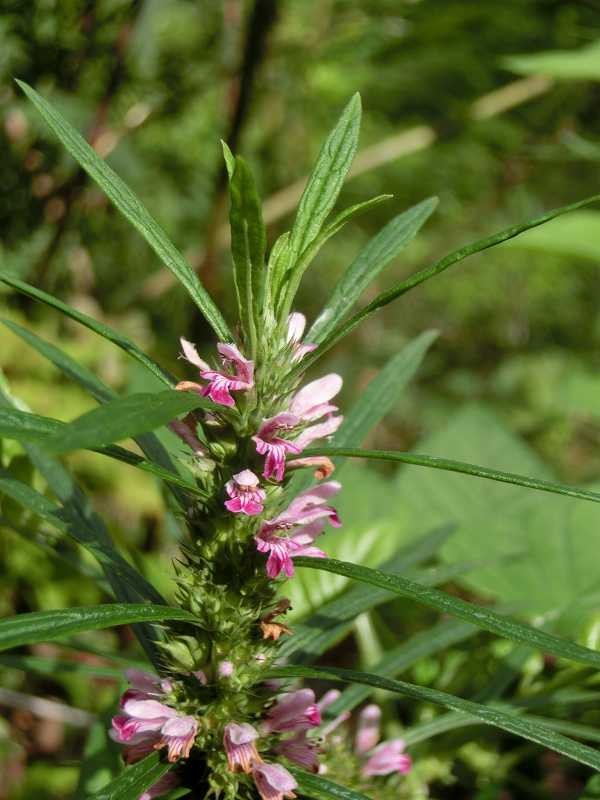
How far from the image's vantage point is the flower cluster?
1.54 ft

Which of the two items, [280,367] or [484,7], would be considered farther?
[484,7]

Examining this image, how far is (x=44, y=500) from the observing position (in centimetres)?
52

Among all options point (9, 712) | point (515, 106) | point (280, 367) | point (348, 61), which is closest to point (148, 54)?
point (348, 61)

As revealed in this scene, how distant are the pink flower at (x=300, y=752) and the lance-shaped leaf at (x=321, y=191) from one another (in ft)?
0.89

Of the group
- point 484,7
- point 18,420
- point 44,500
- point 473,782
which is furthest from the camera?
point 484,7

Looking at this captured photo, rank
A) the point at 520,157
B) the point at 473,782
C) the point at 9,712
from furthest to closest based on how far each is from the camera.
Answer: the point at 520,157 < the point at 9,712 < the point at 473,782

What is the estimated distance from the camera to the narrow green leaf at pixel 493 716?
42 centimetres

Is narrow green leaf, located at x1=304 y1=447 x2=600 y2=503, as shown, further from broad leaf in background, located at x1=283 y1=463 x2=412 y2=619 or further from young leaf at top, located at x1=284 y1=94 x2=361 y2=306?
broad leaf in background, located at x1=283 y1=463 x2=412 y2=619

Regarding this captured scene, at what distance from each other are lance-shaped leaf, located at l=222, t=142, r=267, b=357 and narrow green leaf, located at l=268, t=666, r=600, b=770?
172mm

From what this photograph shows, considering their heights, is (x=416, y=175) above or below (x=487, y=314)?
above

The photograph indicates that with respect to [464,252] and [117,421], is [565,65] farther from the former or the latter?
[117,421]

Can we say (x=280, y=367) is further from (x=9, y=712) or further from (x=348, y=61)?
(x=348, y=61)

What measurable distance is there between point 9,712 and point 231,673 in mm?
938

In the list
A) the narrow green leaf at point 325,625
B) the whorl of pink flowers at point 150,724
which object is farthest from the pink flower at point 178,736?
the narrow green leaf at point 325,625
